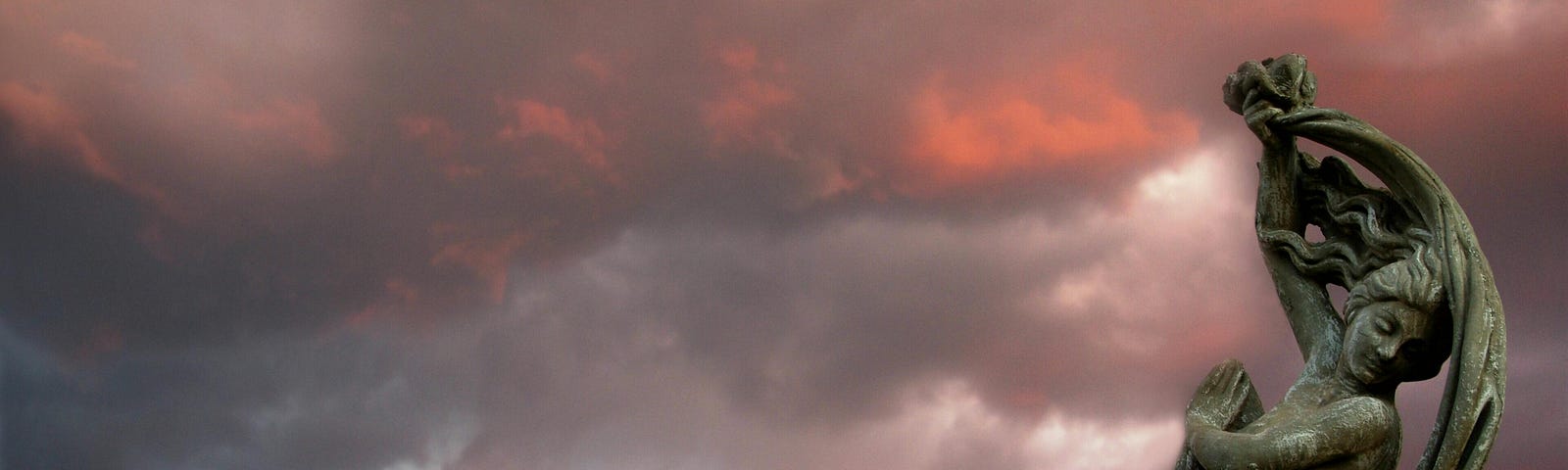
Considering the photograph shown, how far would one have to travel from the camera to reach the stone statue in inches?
247

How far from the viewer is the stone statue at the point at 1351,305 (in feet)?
20.6

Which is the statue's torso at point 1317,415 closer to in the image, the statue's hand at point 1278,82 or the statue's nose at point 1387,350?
the statue's nose at point 1387,350

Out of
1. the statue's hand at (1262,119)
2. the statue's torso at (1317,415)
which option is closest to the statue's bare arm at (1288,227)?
the statue's hand at (1262,119)

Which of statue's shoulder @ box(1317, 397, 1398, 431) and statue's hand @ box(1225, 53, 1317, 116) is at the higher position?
statue's hand @ box(1225, 53, 1317, 116)

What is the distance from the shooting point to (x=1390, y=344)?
6461mm

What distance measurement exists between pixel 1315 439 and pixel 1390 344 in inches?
24.7

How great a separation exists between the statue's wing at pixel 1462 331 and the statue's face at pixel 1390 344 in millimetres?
201

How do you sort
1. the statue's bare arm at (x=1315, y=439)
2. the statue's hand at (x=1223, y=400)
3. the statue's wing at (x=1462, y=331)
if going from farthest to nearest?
the statue's hand at (x=1223, y=400) → the statue's bare arm at (x=1315, y=439) → the statue's wing at (x=1462, y=331)

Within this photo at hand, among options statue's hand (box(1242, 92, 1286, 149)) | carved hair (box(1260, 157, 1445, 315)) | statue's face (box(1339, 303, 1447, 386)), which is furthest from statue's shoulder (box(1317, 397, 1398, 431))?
statue's hand (box(1242, 92, 1286, 149))

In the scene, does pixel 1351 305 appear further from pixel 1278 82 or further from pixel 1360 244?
pixel 1278 82

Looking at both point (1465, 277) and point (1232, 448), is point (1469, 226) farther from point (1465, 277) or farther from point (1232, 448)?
point (1232, 448)

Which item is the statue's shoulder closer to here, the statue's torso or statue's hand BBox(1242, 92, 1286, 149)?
the statue's torso

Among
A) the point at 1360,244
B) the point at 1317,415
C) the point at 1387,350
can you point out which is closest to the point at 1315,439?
the point at 1317,415

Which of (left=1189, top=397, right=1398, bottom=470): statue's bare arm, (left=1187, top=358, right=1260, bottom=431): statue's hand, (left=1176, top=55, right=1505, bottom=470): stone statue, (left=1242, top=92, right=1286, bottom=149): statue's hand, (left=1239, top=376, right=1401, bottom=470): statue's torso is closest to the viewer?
(left=1176, top=55, right=1505, bottom=470): stone statue
